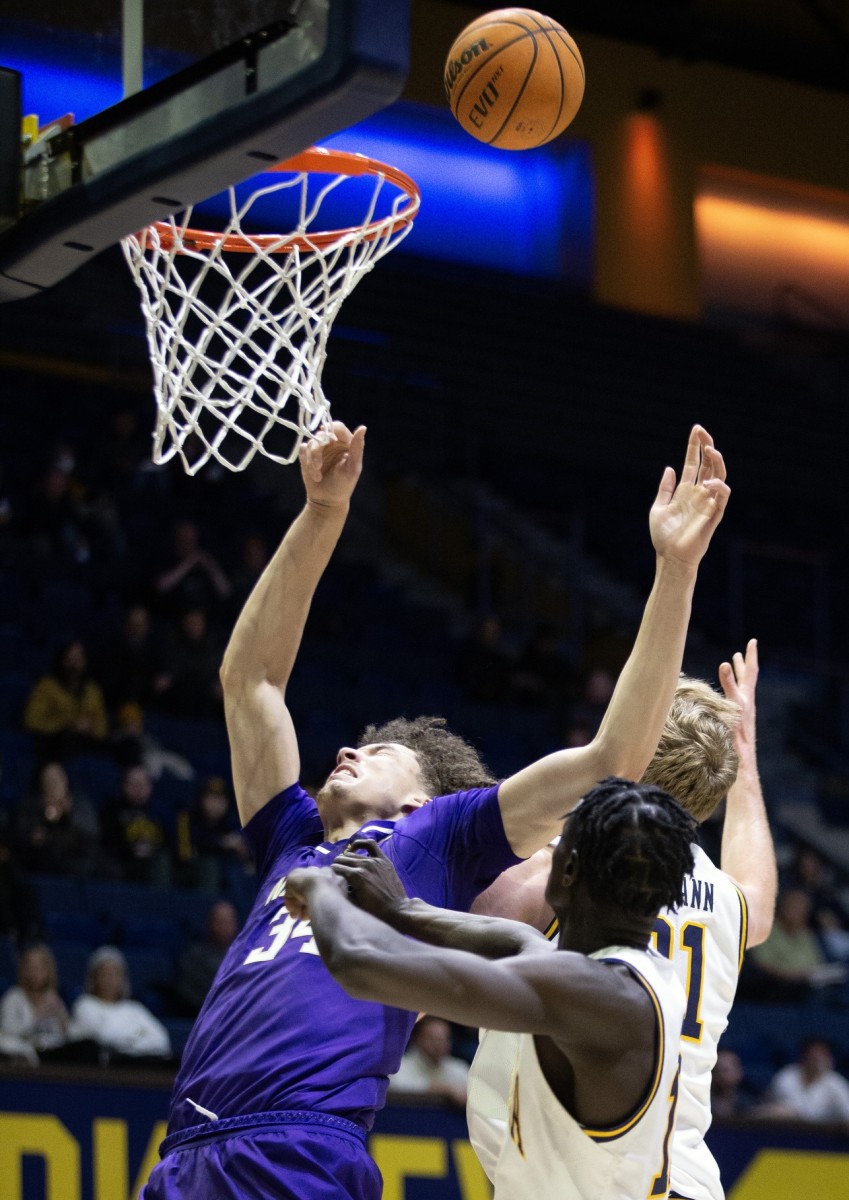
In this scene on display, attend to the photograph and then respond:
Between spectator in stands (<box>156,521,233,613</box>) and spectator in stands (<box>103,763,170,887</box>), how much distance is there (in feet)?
6.80

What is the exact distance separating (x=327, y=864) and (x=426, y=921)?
0.63 m

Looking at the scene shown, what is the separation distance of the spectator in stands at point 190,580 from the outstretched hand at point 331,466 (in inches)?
291

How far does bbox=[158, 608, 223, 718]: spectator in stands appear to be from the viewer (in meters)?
10.4

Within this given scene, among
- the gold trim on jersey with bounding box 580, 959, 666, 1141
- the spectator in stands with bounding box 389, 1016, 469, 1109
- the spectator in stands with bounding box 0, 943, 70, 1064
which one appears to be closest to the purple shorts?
the gold trim on jersey with bounding box 580, 959, 666, 1141

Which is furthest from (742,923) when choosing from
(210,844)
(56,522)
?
(56,522)

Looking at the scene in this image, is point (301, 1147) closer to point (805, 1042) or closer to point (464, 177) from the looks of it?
point (805, 1042)

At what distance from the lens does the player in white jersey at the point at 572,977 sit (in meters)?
2.44

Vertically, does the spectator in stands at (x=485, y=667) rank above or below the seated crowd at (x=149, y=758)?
below

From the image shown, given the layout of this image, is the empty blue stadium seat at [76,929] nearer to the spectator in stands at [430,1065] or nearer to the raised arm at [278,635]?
the spectator in stands at [430,1065]

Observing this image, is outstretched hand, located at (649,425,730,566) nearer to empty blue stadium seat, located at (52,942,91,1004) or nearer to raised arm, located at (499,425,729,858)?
raised arm, located at (499,425,729,858)

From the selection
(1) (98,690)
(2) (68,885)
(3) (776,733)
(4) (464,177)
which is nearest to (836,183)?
(4) (464,177)

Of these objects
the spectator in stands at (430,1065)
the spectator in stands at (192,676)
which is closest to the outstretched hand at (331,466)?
the spectator in stands at (430,1065)

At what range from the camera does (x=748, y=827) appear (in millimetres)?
4023

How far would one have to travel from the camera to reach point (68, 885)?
8.70 metres
